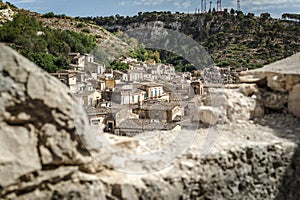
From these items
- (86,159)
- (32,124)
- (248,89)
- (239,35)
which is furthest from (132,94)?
(239,35)

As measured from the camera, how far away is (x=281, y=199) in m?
2.57

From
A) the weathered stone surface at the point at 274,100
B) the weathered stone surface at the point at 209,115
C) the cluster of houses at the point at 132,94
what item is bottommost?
the cluster of houses at the point at 132,94

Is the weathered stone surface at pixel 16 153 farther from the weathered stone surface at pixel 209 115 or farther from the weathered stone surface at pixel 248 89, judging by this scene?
the weathered stone surface at pixel 248 89

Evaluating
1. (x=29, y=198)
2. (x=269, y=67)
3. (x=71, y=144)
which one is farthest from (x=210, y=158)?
(x=269, y=67)

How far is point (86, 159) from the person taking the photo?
79.6 inches

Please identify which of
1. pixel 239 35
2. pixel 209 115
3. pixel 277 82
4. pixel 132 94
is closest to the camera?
pixel 209 115

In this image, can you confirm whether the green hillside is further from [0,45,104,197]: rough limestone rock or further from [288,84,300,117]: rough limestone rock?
[0,45,104,197]: rough limestone rock

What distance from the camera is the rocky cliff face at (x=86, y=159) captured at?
5.93 feet

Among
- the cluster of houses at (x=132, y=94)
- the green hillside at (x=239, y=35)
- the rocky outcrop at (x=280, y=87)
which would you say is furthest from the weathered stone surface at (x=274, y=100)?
the green hillside at (x=239, y=35)

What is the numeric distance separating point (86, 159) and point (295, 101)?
191 cm

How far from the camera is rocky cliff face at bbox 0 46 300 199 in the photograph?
181 centimetres

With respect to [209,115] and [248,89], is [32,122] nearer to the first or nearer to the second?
[209,115]

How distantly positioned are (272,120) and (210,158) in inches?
38.5

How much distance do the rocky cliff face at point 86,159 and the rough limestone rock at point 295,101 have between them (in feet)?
1.29
